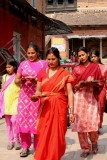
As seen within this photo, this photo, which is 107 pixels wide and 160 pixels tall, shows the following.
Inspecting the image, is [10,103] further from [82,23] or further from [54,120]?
[82,23]

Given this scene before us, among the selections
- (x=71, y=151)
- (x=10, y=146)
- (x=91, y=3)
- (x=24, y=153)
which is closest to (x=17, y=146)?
(x=10, y=146)

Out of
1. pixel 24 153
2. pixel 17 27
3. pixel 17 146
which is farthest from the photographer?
pixel 17 27

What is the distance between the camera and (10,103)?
250 inches

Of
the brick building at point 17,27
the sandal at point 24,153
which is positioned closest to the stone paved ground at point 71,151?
the sandal at point 24,153

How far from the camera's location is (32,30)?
1889 cm

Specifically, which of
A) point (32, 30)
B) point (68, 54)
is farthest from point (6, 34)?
point (68, 54)

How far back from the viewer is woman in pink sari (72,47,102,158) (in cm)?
547

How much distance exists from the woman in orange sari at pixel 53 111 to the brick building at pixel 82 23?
29.2 metres

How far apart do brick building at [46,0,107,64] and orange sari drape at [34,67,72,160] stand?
2923 centimetres

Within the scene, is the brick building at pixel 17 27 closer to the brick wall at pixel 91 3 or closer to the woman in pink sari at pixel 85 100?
the woman in pink sari at pixel 85 100

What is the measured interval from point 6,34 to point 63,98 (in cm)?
986

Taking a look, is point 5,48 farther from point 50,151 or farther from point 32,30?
point 50,151

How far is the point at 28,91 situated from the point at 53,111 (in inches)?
34.6

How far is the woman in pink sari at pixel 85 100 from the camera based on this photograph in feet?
17.9
